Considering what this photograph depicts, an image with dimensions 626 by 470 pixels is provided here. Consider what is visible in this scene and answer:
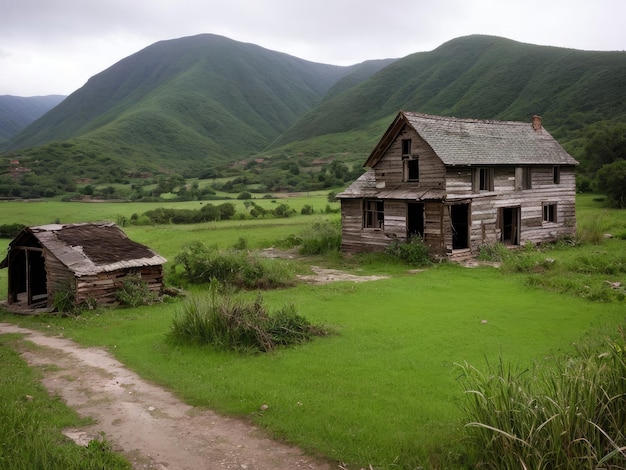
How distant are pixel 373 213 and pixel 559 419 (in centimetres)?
2659

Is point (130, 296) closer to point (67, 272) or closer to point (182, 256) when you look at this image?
point (67, 272)

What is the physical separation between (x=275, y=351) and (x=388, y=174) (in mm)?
19795

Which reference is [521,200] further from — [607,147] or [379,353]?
[607,147]

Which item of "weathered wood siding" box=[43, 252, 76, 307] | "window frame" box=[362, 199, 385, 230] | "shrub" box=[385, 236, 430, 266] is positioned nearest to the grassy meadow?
"weathered wood siding" box=[43, 252, 76, 307]

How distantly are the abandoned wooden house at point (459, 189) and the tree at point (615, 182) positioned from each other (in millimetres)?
11869

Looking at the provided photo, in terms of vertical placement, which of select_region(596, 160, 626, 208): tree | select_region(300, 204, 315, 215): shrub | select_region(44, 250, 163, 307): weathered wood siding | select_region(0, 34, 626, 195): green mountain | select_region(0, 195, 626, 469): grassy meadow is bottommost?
select_region(0, 195, 626, 469): grassy meadow

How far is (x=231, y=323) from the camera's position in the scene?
594 inches

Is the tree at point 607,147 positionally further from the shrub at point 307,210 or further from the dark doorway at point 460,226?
the shrub at point 307,210

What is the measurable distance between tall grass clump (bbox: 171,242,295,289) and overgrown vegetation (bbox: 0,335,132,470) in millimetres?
12803

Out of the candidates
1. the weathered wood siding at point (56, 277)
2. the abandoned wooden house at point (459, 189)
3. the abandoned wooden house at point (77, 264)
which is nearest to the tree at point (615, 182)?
the abandoned wooden house at point (459, 189)

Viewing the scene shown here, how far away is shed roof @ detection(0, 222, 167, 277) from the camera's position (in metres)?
20.7

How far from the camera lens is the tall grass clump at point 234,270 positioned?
24641 millimetres

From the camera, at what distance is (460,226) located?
34531 mm

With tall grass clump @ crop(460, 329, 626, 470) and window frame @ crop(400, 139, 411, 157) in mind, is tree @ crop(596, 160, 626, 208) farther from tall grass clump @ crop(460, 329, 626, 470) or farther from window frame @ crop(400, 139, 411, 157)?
tall grass clump @ crop(460, 329, 626, 470)
